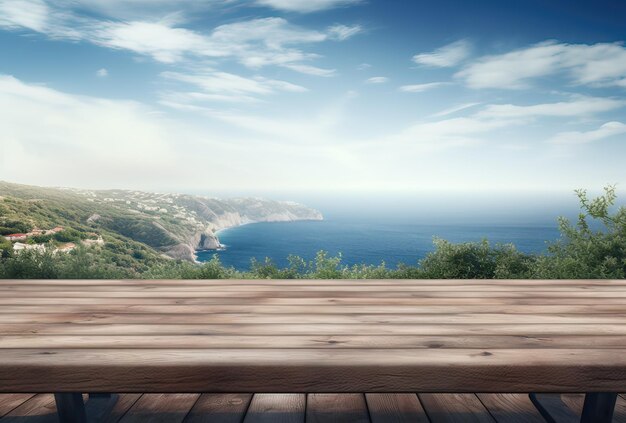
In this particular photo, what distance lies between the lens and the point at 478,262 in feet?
20.1

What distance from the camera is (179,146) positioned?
230ft

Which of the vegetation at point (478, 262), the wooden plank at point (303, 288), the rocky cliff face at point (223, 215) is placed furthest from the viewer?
the rocky cliff face at point (223, 215)

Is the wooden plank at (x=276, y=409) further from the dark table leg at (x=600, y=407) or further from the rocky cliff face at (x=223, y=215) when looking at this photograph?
the rocky cliff face at (x=223, y=215)

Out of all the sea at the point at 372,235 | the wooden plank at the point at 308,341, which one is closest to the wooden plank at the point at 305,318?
the wooden plank at the point at 308,341

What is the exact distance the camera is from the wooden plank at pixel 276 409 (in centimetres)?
207

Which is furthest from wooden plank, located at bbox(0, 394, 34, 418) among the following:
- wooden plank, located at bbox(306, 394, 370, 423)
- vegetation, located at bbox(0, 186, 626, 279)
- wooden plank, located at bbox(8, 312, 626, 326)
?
vegetation, located at bbox(0, 186, 626, 279)

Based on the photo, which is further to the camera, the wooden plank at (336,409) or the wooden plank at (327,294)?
the wooden plank at (336,409)

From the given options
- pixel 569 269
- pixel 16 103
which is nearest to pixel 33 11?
pixel 16 103

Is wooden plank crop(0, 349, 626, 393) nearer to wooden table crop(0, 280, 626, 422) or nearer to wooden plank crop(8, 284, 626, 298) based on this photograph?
wooden table crop(0, 280, 626, 422)

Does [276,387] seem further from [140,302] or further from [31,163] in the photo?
[31,163]

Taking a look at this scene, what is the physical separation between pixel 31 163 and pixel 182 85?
28.1 metres

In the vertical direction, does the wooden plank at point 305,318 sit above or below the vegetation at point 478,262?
above

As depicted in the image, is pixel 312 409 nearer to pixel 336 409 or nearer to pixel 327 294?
pixel 336 409

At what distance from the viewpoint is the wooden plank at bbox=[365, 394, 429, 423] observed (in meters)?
2.03
